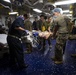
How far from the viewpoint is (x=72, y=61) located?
5504mm

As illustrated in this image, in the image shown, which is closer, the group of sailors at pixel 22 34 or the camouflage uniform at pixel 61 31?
the group of sailors at pixel 22 34

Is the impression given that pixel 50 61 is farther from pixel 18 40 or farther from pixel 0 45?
pixel 0 45

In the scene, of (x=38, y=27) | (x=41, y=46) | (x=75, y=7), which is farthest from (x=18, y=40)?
(x=75, y=7)

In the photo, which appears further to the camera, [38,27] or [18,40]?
[38,27]

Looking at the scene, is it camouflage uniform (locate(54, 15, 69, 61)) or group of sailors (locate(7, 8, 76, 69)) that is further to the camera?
camouflage uniform (locate(54, 15, 69, 61))

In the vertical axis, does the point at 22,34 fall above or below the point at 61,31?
below

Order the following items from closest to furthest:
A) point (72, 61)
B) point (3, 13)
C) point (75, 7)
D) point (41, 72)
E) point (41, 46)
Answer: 1. point (41, 72)
2. point (72, 61)
3. point (41, 46)
4. point (75, 7)
5. point (3, 13)

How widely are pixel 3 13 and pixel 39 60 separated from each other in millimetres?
13322

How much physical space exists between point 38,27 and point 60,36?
433cm

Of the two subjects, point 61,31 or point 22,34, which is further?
point 22,34

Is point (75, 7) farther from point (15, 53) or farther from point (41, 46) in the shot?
point (15, 53)

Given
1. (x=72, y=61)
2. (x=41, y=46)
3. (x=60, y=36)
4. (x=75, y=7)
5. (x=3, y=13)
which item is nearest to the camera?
(x=60, y=36)

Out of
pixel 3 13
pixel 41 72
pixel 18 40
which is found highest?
Answer: pixel 3 13

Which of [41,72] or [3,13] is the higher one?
[3,13]
